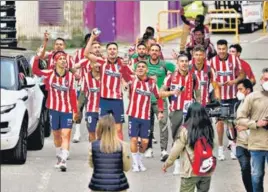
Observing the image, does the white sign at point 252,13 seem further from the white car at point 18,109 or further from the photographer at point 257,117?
the photographer at point 257,117

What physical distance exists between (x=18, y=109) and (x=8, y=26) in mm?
971

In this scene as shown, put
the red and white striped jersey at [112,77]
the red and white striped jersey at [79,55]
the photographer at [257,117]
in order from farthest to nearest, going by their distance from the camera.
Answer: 1. the red and white striped jersey at [79,55]
2. the red and white striped jersey at [112,77]
3. the photographer at [257,117]

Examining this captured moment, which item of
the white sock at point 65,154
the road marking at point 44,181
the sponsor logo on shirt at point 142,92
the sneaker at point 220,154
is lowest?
the road marking at point 44,181

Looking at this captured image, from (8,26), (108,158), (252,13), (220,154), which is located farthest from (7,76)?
(252,13)

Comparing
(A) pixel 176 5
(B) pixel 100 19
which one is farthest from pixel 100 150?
(A) pixel 176 5

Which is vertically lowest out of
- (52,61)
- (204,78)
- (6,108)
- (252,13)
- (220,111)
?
(220,111)

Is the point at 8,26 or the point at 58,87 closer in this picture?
the point at 8,26

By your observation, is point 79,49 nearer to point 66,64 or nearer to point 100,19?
point 66,64

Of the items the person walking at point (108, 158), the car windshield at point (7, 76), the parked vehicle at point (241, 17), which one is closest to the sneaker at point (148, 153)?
the car windshield at point (7, 76)

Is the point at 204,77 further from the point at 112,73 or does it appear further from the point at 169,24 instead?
the point at 169,24

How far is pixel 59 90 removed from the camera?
13.5 metres

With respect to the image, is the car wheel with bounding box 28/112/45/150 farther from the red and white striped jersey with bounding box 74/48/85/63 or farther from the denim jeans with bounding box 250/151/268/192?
the denim jeans with bounding box 250/151/268/192

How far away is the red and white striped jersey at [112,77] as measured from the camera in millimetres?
13844

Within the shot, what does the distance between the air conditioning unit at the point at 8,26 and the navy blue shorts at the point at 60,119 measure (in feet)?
8.09
